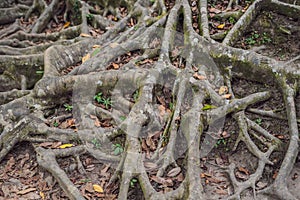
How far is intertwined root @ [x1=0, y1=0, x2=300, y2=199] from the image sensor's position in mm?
4418

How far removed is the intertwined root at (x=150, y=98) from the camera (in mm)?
4418

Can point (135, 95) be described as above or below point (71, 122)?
above

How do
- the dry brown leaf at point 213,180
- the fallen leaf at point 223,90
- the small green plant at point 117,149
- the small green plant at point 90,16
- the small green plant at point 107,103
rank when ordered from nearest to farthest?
the dry brown leaf at point 213,180 < the small green plant at point 117,149 < the fallen leaf at point 223,90 < the small green plant at point 107,103 < the small green plant at point 90,16

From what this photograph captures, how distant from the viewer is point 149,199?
13.3ft

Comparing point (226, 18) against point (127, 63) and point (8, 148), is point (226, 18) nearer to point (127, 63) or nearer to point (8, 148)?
point (127, 63)

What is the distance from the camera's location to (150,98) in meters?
5.00

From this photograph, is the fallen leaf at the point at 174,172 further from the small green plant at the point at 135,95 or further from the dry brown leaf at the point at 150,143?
the small green plant at the point at 135,95

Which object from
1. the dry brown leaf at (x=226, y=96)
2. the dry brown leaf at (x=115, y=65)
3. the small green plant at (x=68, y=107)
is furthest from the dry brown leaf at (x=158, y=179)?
the dry brown leaf at (x=115, y=65)

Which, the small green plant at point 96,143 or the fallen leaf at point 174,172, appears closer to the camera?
the fallen leaf at point 174,172

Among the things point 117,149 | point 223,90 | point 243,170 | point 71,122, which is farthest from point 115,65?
point 243,170

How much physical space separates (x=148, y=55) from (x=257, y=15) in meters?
1.89

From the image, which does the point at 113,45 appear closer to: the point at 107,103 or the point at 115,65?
the point at 115,65

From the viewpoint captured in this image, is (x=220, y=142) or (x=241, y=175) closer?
(x=241, y=175)

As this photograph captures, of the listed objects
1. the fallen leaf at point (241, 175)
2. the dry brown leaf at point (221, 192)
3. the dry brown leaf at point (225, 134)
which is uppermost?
the dry brown leaf at point (225, 134)
